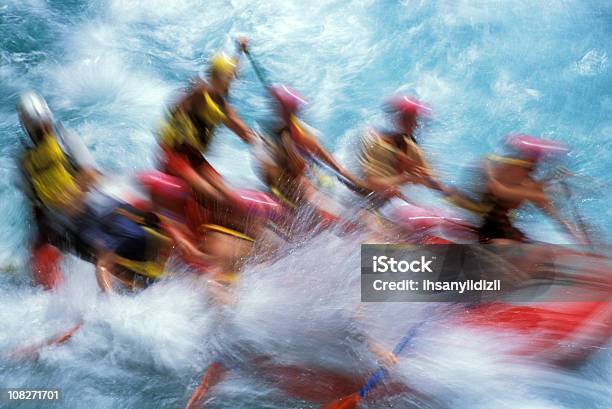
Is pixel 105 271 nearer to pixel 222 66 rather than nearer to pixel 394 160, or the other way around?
pixel 222 66

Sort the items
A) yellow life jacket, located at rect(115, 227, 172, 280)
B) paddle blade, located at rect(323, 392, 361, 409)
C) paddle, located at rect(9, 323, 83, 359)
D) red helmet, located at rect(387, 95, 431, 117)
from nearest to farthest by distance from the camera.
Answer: paddle blade, located at rect(323, 392, 361, 409) → paddle, located at rect(9, 323, 83, 359) → yellow life jacket, located at rect(115, 227, 172, 280) → red helmet, located at rect(387, 95, 431, 117)

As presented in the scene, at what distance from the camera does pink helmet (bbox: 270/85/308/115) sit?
1426 mm

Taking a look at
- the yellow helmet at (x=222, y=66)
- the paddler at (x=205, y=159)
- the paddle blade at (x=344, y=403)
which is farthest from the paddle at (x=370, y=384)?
the yellow helmet at (x=222, y=66)

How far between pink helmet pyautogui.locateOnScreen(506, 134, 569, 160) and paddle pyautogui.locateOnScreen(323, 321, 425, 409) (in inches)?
17.1

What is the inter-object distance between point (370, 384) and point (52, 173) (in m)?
0.82

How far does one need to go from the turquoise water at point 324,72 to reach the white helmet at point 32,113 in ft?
0.21

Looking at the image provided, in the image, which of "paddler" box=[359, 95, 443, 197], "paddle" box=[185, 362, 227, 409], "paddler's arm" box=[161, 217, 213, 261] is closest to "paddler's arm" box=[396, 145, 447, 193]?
"paddler" box=[359, 95, 443, 197]

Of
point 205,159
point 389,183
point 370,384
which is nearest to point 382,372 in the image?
point 370,384

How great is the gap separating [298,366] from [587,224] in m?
0.74

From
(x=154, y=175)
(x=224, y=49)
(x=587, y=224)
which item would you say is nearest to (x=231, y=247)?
(x=154, y=175)

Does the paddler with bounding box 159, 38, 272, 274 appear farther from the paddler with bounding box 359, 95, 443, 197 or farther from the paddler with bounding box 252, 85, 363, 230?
the paddler with bounding box 359, 95, 443, 197

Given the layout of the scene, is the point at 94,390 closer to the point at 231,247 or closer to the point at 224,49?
the point at 231,247

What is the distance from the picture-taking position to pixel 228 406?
3.44 feet

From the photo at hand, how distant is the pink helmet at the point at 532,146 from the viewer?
119cm
